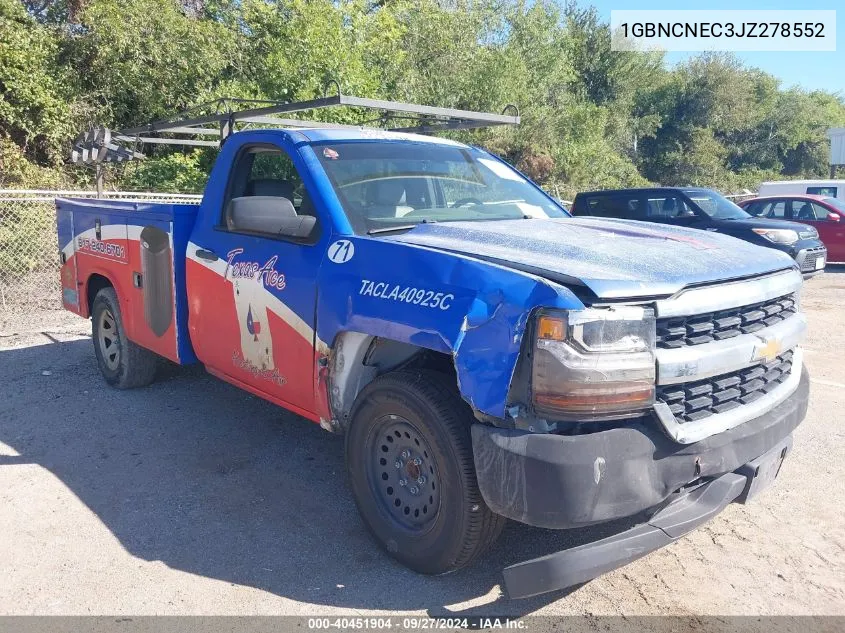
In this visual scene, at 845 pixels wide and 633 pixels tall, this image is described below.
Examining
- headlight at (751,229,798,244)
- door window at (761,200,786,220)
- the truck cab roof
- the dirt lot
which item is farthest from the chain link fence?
door window at (761,200,786,220)

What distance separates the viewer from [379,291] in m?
3.26

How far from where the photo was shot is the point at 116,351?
20.3ft

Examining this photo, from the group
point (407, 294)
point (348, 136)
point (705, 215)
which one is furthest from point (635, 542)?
point (705, 215)

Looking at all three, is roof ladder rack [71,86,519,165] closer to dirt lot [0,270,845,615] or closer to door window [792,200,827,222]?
dirt lot [0,270,845,615]

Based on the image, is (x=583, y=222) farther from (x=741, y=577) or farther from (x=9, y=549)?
(x=9, y=549)

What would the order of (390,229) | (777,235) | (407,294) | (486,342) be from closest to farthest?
(486,342), (407,294), (390,229), (777,235)

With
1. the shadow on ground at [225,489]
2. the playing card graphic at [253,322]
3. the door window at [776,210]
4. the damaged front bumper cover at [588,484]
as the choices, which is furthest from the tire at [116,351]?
the door window at [776,210]

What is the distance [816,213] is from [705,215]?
4.98 meters

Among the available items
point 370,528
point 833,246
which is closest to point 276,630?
point 370,528

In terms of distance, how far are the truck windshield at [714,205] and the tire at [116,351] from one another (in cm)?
1002

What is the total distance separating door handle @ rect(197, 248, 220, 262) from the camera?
449 centimetres

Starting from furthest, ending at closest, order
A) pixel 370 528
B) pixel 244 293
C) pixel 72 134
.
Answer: pixel 72 134, pixel 244 293, pixel 370 528

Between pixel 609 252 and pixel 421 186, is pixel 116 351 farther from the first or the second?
pixel 609 252

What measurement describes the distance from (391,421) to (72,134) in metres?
14.7
